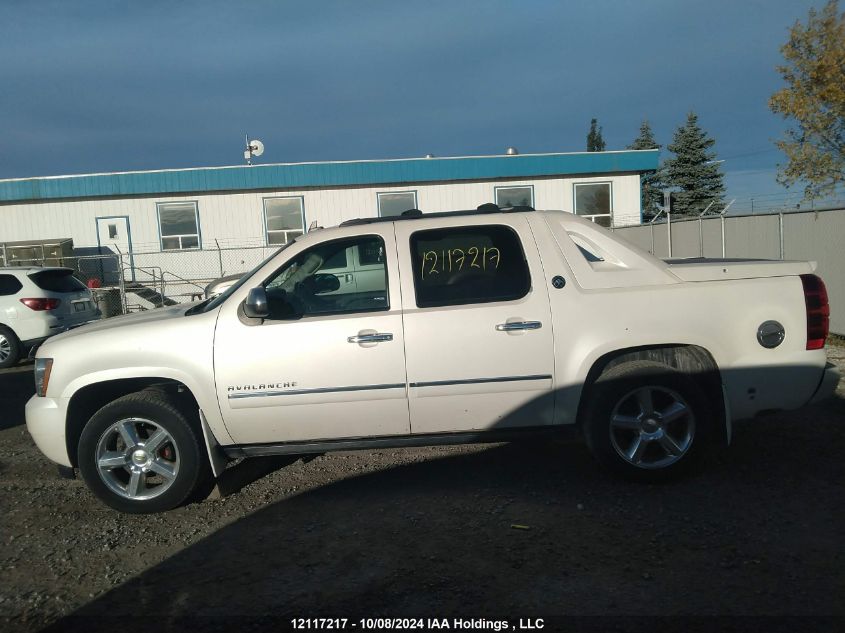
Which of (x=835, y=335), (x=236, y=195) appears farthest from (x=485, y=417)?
(x=236, y=195)

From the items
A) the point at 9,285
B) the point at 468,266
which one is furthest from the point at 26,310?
the point at 468,266

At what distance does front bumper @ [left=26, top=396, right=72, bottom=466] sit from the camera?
4.52 m

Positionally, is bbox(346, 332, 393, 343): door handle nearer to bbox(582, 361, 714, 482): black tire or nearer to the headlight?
bbox(582, 361, 714, 482): black tire

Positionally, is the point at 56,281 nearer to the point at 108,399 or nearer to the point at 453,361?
the point at 108,399

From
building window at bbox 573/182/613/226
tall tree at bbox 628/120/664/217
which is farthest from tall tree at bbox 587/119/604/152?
building window at bbox 573/182/613/226

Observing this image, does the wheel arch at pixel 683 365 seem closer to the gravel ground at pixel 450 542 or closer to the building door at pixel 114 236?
the gravel ground at pixel 450 542

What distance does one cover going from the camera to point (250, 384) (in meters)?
4.37

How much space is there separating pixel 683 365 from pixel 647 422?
0.44 meters

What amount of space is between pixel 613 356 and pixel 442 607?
2.06 m

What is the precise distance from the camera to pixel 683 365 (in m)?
4.51

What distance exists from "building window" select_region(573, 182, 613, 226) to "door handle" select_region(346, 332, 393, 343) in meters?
18.8

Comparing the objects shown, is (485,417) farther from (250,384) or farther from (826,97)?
(826,97)

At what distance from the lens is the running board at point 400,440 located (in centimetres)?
449

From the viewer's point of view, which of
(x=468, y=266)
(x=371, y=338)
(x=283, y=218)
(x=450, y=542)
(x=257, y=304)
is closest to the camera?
(x=450, y=542)
